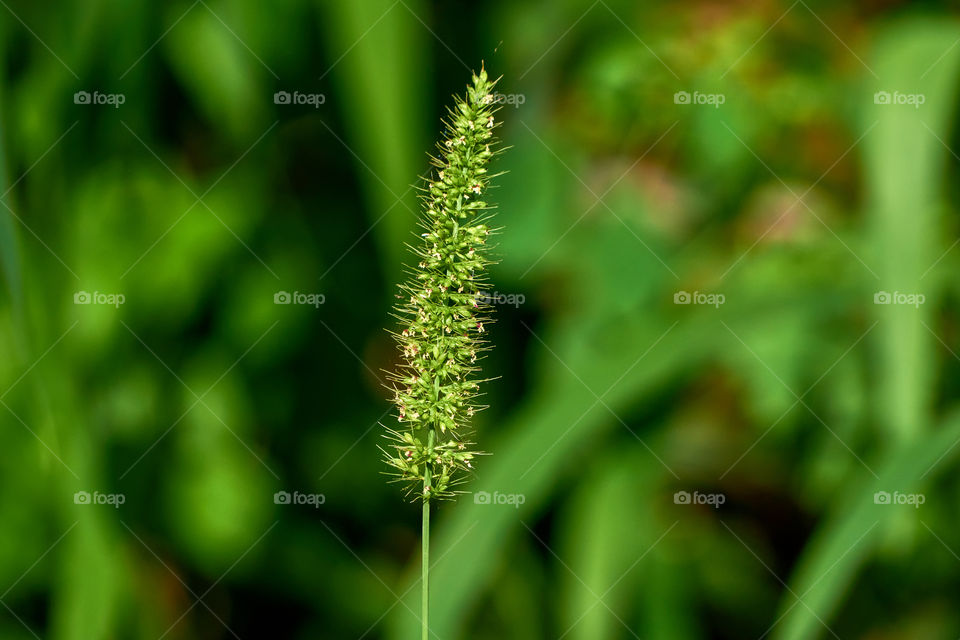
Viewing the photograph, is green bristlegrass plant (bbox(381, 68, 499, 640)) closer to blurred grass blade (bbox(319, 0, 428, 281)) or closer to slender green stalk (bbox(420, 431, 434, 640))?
slender green stalk (bbox(420, 431, 434, 640))

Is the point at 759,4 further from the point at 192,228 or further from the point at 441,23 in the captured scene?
the point at 192,228

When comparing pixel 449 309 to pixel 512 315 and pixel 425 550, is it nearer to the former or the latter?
pixel 425 550

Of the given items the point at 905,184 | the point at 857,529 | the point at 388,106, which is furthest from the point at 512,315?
the point at 857,529

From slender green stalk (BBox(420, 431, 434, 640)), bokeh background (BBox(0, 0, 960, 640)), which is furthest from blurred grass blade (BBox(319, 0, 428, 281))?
slender green stalk (BBox(420, 431, 434, 640))

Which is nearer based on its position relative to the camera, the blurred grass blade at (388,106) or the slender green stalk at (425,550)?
the slender green stalk at (425,550)

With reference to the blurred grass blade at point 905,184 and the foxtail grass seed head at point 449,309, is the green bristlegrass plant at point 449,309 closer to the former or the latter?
the foxtail grass seed head at point 449,309

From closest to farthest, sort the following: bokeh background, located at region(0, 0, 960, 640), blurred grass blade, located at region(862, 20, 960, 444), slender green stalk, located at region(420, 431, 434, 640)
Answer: slender green stalk, located at region(420, 431, 434, 640) < blurred grass blade, located at region(862, 20, 960, 444) < bokeh background, located at region(0, 0, 960, 640)

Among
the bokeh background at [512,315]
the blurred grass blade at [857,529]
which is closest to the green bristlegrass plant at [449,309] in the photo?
the blurred grass blade at [857,529]
